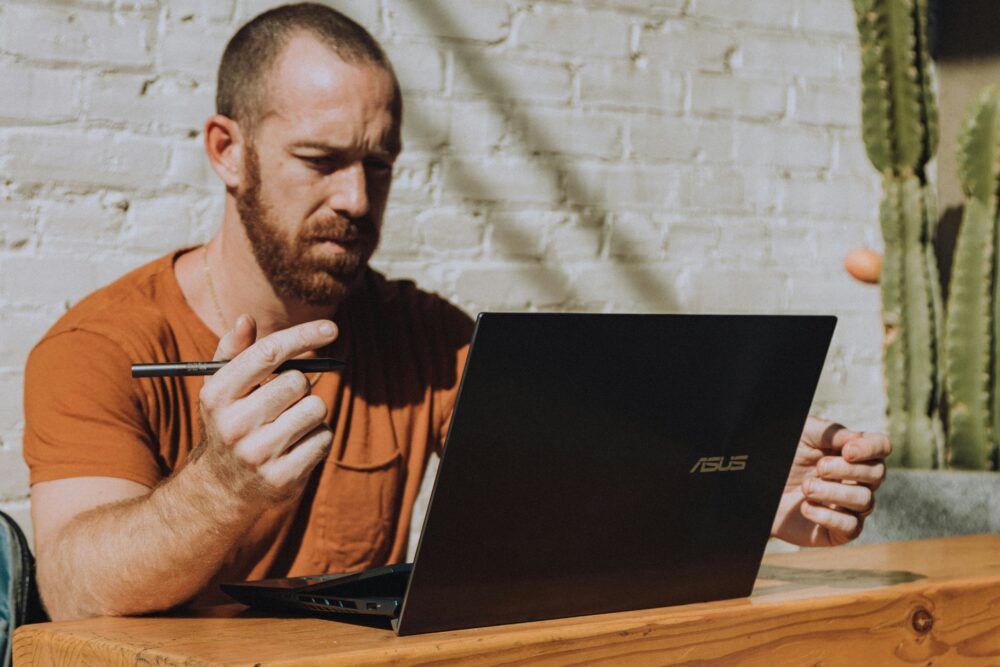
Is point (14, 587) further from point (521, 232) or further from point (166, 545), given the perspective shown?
point (521, 232)

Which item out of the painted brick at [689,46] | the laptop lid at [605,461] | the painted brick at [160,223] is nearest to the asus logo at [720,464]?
the laptop lid at [605,461]

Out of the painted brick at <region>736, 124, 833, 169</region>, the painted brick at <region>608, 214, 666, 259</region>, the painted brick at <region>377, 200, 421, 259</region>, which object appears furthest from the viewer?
the painted brick at <region>736, 124, 833, 169</region>

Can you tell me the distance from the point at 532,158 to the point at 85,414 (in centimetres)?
106

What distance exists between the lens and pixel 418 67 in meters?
1.88

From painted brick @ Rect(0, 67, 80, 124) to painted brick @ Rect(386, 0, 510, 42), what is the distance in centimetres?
52

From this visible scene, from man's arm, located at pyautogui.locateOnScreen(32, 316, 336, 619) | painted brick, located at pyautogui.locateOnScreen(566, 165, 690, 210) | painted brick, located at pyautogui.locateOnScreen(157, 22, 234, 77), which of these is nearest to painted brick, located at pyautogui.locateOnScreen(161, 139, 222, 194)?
painted brick, located at pyautogui.locateOnScreen(157, 22, 234, 77)

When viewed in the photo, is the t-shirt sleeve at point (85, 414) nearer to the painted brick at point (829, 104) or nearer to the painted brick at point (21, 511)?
the painted brick at point (21, 511)

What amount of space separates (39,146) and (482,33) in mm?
751

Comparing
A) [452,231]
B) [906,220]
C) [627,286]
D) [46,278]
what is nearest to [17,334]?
[46,278]

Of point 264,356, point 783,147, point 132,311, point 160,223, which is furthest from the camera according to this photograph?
point 783,147

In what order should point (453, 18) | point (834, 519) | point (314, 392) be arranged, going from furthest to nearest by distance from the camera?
point (453, 18) < point (314, 392) < point (834, 519)

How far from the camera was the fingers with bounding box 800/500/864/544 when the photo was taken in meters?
1.05

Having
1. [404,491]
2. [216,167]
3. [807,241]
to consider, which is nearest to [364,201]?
[216,167]

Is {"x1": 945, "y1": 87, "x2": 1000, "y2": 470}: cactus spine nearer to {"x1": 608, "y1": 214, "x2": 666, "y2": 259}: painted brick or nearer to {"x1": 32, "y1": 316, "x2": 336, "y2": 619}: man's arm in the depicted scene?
{"x1": 608, "y1": 214, "x2": 666, "y2": 259}: painted brick
